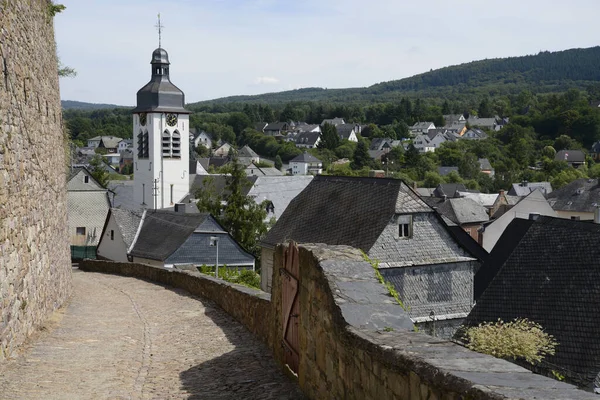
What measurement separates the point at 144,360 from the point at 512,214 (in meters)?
44.3

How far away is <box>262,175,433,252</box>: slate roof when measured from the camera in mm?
24062

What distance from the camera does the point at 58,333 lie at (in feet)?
33.1

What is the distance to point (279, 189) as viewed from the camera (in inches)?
2635

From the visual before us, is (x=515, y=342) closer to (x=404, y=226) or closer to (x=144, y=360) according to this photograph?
(x=404, y=226)

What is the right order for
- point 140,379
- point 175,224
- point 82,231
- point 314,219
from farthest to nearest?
point 82,231 → point 175,224 → point 314,219 → point 140,379

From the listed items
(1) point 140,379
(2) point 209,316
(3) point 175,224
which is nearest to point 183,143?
(3) point 175,224

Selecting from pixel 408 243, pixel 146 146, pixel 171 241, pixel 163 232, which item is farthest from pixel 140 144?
pixel 408 243

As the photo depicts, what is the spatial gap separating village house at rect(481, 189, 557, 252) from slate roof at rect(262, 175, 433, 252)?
72.6ft

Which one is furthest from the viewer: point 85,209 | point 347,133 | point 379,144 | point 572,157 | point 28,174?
point 347,133

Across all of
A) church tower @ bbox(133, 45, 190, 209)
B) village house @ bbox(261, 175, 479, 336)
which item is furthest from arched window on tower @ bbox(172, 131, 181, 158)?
village house @ bbox(261, 175, 479, 336)

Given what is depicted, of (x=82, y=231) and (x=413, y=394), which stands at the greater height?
(x=413, y=394)

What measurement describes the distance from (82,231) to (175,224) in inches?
433

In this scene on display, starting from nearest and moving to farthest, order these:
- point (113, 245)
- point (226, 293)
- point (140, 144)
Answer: point (226, 293) < point (113, 245) < point (140, 144)

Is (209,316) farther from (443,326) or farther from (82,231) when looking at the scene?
(82,231)
